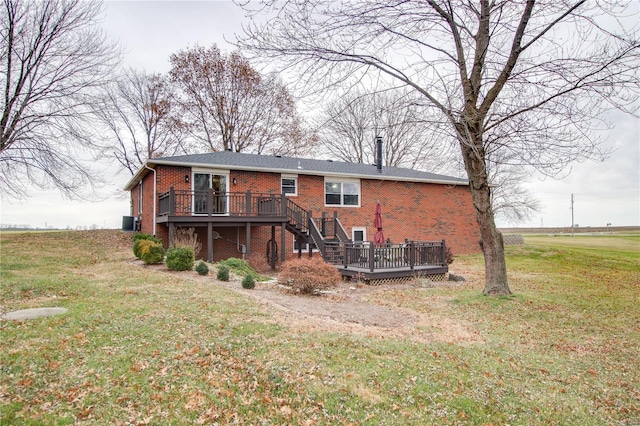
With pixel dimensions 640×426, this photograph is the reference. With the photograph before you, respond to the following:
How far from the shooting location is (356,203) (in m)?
20.0

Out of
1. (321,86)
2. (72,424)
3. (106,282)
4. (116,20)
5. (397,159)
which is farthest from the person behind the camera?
(397,159)

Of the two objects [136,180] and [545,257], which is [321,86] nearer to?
[136,180]

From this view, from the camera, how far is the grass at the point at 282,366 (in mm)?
3836

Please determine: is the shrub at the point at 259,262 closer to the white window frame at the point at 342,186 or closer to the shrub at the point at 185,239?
the shrub at the point at 185,239

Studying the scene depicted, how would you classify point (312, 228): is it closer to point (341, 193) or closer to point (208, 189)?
point (208, 189)

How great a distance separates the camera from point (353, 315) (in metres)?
7.86

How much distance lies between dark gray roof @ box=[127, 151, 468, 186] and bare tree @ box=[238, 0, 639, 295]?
9.55 meters

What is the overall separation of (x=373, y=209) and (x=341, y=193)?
2029 millimetres

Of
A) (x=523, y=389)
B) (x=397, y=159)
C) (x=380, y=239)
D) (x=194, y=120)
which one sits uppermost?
(x=194, y=120)

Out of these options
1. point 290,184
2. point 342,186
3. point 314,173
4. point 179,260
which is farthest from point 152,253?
point 342,186

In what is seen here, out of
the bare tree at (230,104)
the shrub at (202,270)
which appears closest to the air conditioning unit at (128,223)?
the bare tree at (230,104)

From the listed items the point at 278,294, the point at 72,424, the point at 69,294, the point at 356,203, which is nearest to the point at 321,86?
the point at 278,294

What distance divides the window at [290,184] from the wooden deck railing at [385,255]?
4.57 m

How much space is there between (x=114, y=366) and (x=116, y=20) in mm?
13754
